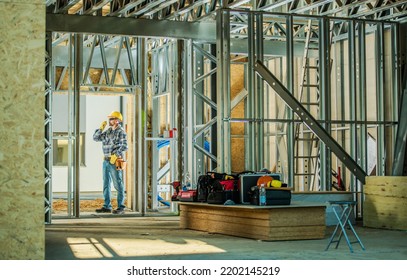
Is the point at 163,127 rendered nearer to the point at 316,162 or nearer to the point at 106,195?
the point at 106,195

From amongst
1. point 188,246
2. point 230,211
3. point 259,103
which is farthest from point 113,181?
point 188,246

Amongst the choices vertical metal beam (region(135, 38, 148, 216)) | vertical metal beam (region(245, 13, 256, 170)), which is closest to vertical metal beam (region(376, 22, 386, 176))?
vertical metal beam (region(245, 13, 256, 170))

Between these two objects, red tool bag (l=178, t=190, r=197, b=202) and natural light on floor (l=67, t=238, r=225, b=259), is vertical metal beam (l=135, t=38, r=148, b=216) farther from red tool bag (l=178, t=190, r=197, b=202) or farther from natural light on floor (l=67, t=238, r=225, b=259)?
natural light on floor (l=67, t=238, r=225, b=259)

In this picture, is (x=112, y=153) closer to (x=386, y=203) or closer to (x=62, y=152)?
(x=386, y=203)

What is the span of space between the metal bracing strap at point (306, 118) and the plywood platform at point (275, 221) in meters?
3.22

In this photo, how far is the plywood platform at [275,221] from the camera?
36.5 feet

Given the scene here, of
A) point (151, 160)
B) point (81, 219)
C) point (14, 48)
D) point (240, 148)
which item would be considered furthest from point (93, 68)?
point (14, 48)

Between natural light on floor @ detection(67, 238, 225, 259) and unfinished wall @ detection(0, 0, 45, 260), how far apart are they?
230cm

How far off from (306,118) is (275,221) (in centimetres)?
408

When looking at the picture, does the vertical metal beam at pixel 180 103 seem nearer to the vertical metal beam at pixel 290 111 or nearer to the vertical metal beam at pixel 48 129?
the vertical metal beam at pixel 290 111

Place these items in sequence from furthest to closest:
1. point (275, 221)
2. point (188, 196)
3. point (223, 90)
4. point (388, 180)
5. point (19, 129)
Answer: point (223, 90) → point (388, 180) → point (188, 196) → point (275, 221) → point (19, 129)

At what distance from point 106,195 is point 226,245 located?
768 cm

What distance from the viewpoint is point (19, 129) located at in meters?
7.27

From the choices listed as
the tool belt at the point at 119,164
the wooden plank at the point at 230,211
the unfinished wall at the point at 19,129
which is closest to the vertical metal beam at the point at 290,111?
the wooden plank at the point at 230,211
